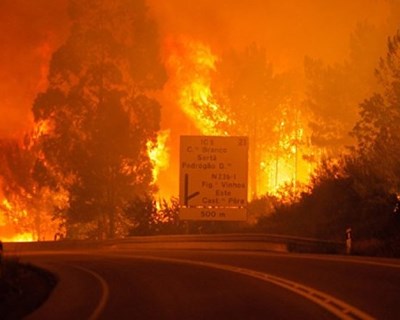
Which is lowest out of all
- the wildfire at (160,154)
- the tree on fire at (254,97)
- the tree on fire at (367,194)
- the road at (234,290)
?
the road at (234,290)

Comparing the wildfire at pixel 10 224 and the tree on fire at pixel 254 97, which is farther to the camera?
the wildfire at pixel 10 224

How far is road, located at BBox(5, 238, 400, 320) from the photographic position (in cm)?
1255

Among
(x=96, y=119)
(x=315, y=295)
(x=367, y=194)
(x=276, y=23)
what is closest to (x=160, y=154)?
(x=96, y=119)

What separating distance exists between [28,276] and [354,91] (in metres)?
33.6

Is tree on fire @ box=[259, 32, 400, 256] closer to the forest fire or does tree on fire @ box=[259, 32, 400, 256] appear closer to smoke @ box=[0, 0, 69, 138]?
the forest fire

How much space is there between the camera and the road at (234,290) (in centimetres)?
1255

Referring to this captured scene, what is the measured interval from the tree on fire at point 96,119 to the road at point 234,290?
26.2 m

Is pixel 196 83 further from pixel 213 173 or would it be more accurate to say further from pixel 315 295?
pixel 315 295

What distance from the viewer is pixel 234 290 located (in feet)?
51.5

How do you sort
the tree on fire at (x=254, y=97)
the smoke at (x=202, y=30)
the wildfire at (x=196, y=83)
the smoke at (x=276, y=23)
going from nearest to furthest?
the tree on fire at (x=254, y=97), the wildfire at (x=196, y=83), the smoke at (x=276, y=23), the smoke at (x=202, y=30)

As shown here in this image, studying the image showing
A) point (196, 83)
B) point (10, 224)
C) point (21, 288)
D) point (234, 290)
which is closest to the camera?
point (234, 290)

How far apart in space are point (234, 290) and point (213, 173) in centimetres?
2018

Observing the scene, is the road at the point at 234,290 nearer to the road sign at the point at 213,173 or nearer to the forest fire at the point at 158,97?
the road sign at the point at 213,173

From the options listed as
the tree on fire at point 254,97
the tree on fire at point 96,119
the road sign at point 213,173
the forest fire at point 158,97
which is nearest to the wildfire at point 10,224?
the forest fire at point 158,97
